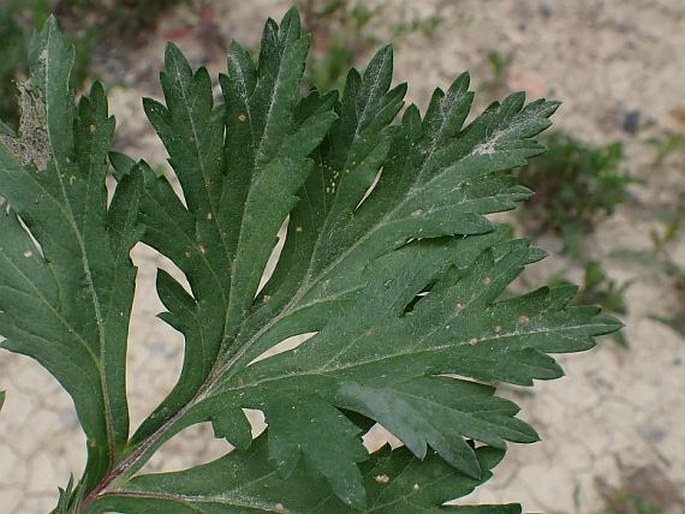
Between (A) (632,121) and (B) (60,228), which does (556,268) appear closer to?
(A) (632,121)

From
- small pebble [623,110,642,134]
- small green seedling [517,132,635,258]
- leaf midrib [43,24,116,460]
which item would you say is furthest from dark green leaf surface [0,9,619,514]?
small pebble [623,110,642,134]

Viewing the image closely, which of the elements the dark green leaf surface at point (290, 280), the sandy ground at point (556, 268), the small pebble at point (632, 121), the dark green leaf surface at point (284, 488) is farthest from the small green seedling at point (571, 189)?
the dark green leaf surface at point (284, 488)

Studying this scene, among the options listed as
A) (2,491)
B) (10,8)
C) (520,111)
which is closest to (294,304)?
(520,111)

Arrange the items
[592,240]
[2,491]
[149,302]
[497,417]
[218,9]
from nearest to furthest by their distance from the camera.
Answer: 1. [497,417]
2. [2,491]
3. [149,302]
4. [592,240]
5. [218,9]

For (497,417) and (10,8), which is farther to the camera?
(10,8)

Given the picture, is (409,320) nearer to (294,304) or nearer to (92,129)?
(294,304)

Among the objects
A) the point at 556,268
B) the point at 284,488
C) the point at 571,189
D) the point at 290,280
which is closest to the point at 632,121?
the point at 571,189
